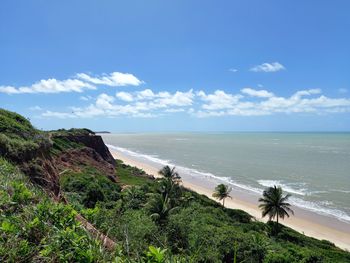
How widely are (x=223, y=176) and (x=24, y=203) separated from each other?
6692 centimetres

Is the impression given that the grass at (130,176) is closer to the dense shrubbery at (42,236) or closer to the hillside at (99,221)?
the hillside at (99,221)

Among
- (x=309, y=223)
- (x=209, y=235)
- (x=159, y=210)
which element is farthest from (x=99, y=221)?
(x=309, y=223)

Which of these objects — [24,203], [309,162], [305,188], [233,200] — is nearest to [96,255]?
[24,203]

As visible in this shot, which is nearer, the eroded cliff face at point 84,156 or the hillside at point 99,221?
the hillside at point 99,221

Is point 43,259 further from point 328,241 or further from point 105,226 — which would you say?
point 328,241

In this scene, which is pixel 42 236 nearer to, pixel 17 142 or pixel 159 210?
pixel 17 142

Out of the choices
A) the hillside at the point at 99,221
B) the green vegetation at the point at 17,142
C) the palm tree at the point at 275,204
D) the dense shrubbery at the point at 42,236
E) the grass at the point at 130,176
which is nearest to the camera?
the dense shrubbery at the point at 42,236

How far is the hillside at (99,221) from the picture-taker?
12.4 feet

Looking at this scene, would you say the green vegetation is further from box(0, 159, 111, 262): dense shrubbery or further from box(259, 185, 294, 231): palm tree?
box(259, 185, 294, 231): palm tree

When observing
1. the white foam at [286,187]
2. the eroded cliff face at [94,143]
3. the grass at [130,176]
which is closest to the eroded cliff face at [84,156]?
Result: the eroded cliff face at [94,143]

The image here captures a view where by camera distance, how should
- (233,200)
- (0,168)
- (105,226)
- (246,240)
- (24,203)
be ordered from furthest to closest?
1. (233,200)
2. (246,240)
3. (0,168)
4. (105,226)
5. (24,203)

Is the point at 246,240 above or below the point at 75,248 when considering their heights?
below

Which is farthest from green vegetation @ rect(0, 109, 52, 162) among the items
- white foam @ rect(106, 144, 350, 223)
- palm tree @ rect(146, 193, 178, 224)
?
white foam @ rect(106, 144, 350, 223)

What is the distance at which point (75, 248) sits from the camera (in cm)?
354
